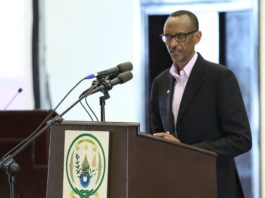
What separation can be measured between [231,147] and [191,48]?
460 millimetres

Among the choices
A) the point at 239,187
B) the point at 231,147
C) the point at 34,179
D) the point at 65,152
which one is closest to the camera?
the point at 65,152

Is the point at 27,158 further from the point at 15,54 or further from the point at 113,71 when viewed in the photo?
the point at 15,54

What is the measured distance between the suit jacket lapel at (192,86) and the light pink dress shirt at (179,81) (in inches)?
1.2

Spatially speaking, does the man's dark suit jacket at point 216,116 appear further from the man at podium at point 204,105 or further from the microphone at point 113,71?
the microphone at point 113,71

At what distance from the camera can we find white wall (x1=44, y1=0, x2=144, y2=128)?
12.2ft

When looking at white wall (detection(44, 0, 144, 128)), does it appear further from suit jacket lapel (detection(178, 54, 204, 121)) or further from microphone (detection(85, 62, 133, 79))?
microphone (detection(85, 62, 133, 79))

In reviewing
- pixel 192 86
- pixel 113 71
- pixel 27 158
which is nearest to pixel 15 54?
pixel 27 158

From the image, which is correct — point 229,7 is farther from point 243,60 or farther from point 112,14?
point 112,14

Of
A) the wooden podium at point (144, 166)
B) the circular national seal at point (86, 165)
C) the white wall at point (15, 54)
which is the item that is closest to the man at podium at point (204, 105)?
the wooden podium at point (144, 166)

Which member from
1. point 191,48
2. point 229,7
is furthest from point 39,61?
point 191,48

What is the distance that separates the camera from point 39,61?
3.94 metres

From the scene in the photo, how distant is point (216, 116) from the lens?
2152 millimetres

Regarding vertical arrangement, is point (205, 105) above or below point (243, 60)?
below

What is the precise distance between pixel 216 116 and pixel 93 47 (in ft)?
6.09
